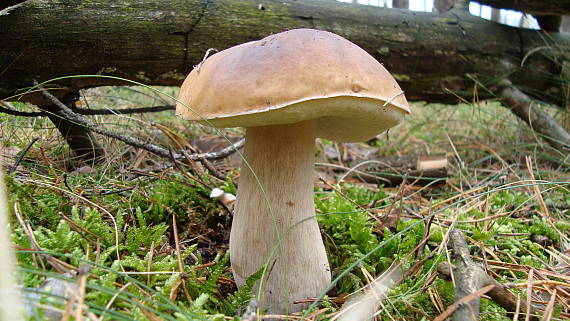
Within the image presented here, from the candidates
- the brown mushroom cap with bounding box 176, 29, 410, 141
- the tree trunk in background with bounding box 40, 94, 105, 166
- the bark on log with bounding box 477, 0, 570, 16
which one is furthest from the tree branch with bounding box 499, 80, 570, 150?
the tree trunk in background with bounding box 40, 94, 105, 166

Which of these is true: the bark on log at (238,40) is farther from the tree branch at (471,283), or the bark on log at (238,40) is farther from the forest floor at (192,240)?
the tree branch at (471,283)

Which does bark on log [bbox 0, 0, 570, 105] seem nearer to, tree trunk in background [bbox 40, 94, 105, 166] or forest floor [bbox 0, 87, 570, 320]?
tree trunk in background [bbox 40, 94, 105, 166]

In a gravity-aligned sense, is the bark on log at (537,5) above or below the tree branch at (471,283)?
above

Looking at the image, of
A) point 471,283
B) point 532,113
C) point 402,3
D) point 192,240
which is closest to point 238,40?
point 192,240

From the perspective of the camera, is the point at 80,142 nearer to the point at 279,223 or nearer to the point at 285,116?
the point at 279,223

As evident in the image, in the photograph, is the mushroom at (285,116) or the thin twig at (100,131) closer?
the mushroom at (285,116)

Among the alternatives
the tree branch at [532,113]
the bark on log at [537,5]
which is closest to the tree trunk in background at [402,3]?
the bark on log at [537,5]

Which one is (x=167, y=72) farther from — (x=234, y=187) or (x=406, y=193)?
(x=406, y=193)

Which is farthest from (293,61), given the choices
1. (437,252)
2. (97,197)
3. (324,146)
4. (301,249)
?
(324,146)
